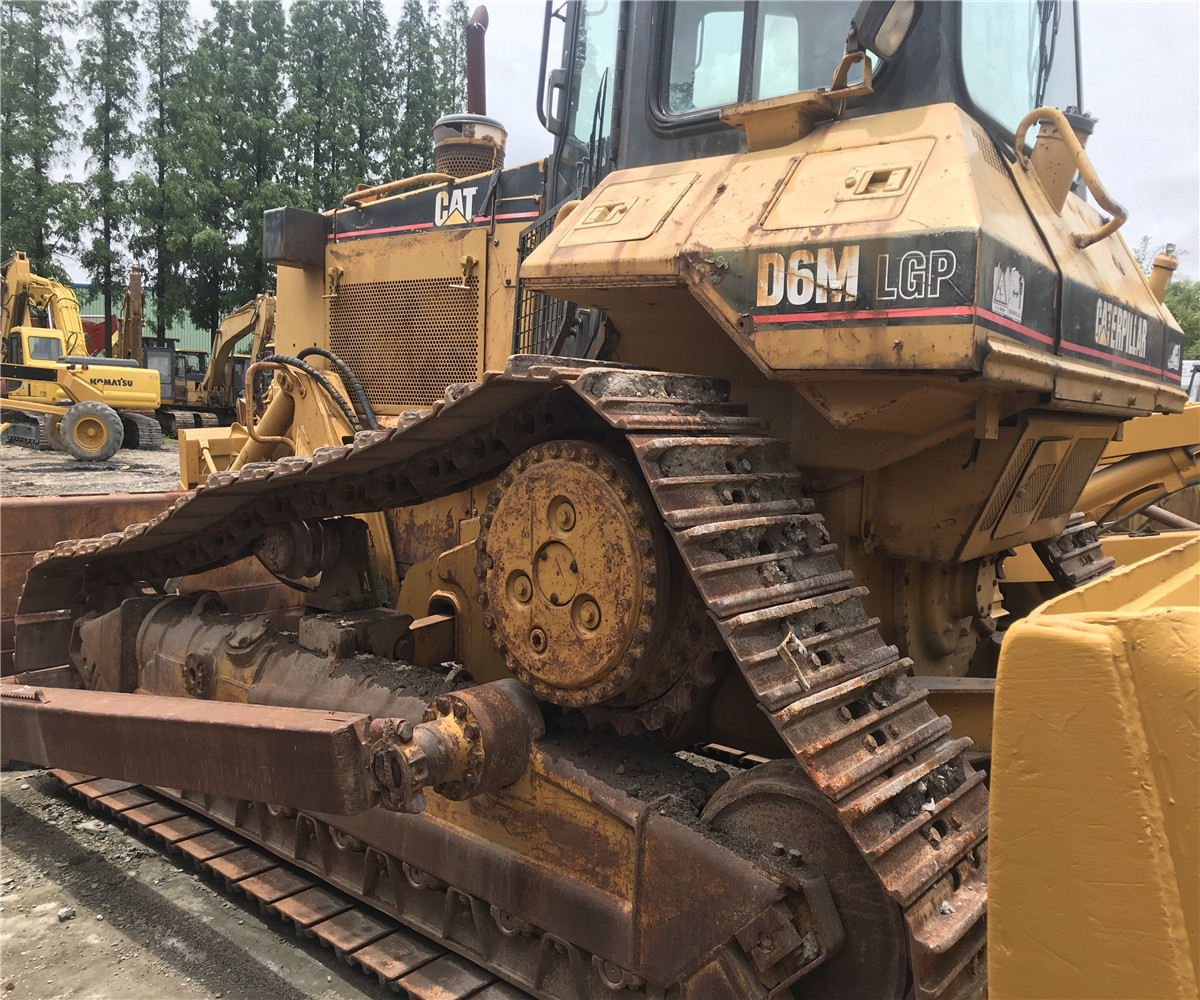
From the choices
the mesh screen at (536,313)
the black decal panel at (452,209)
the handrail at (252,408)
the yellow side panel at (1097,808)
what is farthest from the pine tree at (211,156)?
the yellow side panel at (1097,808)

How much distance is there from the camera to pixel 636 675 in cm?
259

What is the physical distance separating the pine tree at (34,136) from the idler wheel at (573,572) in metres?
28.7

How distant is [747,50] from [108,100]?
3161cm

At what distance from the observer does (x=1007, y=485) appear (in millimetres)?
2994

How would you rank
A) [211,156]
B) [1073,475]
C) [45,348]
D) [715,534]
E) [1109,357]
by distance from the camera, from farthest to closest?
[211,156] → [45,348] → [1073,475] → [1109,357] → [715,534]

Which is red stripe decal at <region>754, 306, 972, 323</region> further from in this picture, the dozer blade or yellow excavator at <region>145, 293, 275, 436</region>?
yellow excavator at <region>145, 293, 275, 436</region>

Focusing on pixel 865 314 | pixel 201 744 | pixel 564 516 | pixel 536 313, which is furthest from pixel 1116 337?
A: pixel 201 744

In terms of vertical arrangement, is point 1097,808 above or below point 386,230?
below

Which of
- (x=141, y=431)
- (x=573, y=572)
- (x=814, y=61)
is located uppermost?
(x=814, y=61)

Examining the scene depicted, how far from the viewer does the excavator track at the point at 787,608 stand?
2.09 metres

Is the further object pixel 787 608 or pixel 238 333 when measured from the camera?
pixel 238 333

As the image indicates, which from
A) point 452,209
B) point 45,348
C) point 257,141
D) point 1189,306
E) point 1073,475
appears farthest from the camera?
point 1189,306

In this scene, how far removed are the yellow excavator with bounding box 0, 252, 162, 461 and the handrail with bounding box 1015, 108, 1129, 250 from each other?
17.9m

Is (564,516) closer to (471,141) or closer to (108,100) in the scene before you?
(471,141)
